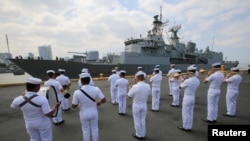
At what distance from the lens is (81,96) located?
10.4 ft

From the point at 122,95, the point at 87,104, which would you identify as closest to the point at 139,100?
the point at 87,104

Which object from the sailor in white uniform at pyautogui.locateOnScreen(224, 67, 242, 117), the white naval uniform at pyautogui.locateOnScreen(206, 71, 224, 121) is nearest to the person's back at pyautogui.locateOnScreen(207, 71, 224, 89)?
the white naval uniform at pyautogui.locateOnScreen(206, 71, 224, 121)

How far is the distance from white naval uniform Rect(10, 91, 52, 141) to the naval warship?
16248 mm

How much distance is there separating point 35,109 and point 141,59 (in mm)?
20966

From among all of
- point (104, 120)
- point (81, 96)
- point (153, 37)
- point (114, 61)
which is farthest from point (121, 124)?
point (153, 37)

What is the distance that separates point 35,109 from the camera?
8.73 ft

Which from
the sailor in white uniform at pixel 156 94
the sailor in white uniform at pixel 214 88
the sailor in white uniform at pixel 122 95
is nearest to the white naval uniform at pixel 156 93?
the sailor in white uniform at pixel 156 94

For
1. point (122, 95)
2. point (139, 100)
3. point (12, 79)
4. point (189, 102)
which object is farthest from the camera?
point (12, 79)

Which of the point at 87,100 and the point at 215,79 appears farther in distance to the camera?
the point at 215,79

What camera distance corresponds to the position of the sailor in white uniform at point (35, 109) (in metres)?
2.60

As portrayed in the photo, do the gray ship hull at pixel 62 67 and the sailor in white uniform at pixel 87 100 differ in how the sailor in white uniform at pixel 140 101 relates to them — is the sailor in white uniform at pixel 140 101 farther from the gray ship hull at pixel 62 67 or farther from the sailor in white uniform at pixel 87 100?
the gray ship hull at pixel 62 67

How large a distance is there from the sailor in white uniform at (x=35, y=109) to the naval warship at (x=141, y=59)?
16288mm

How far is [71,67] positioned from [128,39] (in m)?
11.0

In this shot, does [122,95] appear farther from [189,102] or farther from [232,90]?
[232,90]
